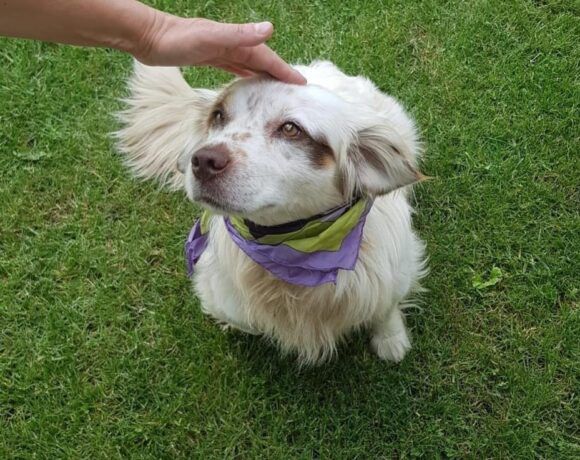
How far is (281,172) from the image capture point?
2180mm

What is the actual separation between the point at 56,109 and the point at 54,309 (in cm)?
124

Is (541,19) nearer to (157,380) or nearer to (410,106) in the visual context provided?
(410,106)

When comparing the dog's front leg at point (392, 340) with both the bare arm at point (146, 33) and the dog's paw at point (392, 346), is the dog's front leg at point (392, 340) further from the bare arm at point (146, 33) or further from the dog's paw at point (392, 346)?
the bare arm at point (146, 33)

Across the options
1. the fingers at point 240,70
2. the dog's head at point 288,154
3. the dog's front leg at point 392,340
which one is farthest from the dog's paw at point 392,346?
the fingers at point 240,70

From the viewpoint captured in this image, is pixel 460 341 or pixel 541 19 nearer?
pixel 460 341

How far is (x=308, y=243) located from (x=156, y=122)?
148 cm

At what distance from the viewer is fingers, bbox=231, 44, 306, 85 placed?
2266 mm

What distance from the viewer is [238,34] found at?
218 cm

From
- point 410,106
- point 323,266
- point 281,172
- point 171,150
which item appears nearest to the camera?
point 281,172

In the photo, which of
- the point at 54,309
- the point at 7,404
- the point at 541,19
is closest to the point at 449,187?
the point at 541,19

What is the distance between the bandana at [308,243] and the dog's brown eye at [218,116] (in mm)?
372

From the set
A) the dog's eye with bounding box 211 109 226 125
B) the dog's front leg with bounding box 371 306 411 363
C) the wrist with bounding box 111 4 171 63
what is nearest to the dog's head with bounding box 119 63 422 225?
the dog's eye with bounding box 211 109 226 125

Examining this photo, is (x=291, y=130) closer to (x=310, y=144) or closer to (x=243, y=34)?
(x=310, y=144)

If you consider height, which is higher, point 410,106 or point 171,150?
point 410,106
